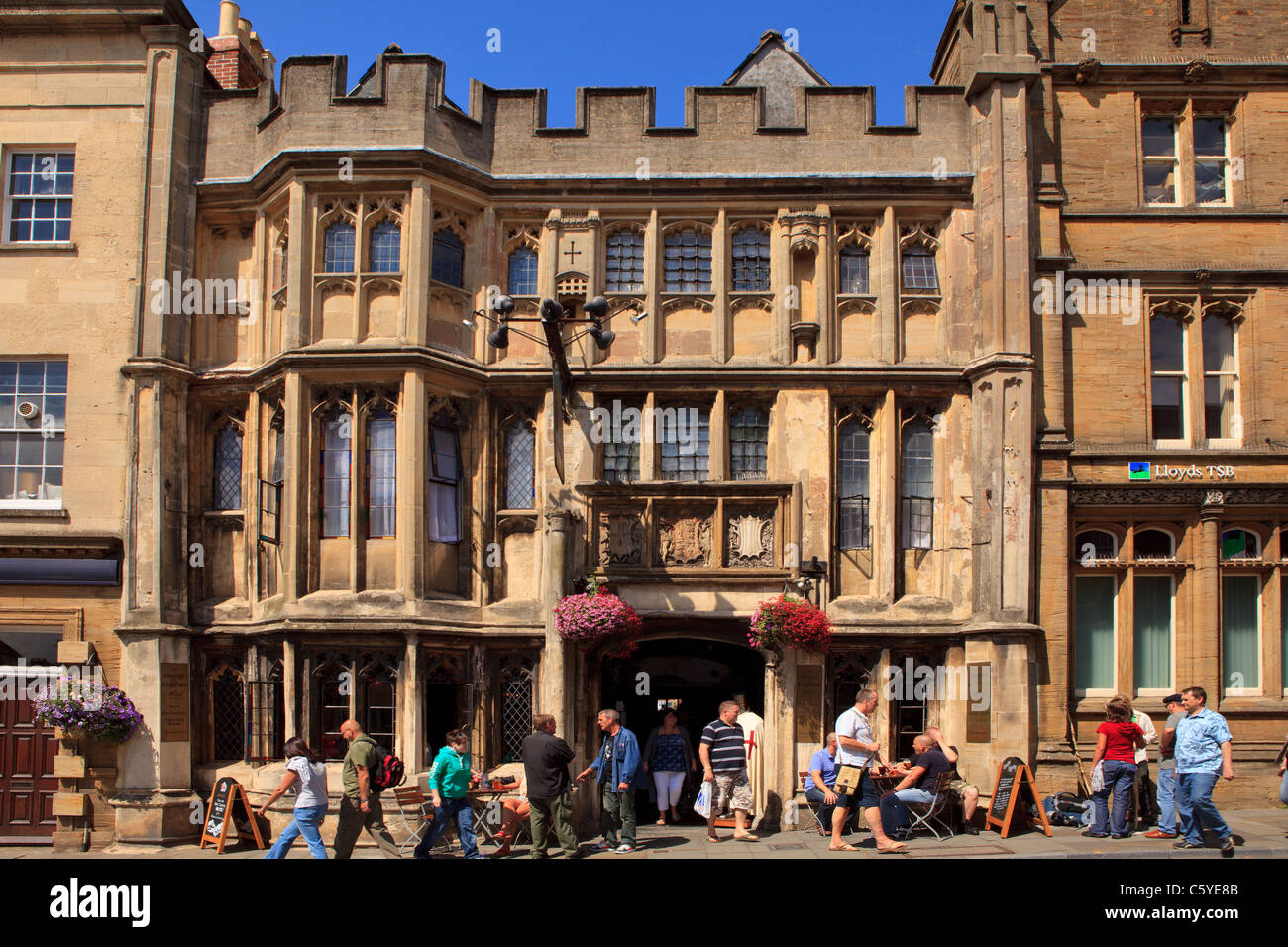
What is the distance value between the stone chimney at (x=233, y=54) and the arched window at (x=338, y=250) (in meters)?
5.22

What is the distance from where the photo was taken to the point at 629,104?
17.8m

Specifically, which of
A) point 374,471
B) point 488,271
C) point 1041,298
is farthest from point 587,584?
point 1041,298

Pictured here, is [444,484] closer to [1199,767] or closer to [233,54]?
[233,54]

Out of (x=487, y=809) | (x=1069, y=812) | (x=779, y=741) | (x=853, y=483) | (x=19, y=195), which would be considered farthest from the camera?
(x=19, y=195)

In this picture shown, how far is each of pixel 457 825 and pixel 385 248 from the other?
26.5 ft

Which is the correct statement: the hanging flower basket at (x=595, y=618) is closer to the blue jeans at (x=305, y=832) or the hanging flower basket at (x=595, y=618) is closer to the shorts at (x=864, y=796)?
the shorts at (x=864, y=796)

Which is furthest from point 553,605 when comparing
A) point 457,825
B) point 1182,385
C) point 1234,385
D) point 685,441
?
point 1234,385


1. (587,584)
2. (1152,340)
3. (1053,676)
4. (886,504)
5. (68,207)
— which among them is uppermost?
(68,207)

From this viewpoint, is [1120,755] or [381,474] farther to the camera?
[381,474]

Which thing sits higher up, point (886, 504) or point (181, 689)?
point (886, 504)

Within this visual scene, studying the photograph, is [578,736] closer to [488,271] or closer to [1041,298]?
[488,271]

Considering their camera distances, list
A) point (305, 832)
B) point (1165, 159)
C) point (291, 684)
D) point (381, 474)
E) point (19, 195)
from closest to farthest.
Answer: point (305, 832), point (291, 684), point (381, 474), point (19, 195), point (1165, 159)

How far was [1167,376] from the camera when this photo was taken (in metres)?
17.6

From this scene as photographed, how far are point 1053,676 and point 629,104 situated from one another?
10091mm
